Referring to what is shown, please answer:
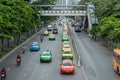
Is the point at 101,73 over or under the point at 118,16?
under

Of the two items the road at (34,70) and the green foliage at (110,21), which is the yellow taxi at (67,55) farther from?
the green foliage at (110,21)

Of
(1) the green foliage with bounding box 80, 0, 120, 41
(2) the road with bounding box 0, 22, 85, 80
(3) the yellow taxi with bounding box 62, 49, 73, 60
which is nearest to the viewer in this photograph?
(2) the road with bounding box 0, 22, 85, 80

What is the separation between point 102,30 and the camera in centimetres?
6475

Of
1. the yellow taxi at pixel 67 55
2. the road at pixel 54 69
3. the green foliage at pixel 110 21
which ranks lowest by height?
the road at pixel 54 69

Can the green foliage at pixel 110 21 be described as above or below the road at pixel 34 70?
above

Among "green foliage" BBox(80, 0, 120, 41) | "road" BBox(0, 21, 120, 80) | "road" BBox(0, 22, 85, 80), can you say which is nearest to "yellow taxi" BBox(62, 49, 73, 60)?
"road" BBox(0, 21, 120, 80)

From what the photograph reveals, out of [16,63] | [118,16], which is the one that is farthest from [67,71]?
[118,16]

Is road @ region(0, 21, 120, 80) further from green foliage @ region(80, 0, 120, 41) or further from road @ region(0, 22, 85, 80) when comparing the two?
green foliage @ region(80, 0, 120, 41)

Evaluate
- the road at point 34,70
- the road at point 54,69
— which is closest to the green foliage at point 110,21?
the road at point 54,69

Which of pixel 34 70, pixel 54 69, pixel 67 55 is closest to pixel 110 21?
pixel 67 55

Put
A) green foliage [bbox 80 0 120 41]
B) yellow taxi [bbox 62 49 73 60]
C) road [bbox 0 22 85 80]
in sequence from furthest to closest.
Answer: green foliage [bbox 80 0 120 41], yellow taxi [bbox 62 49 73 60], road [bbox 0 22 85 80]

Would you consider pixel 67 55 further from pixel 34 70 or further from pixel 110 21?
pixel 110 21

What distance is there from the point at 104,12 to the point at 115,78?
39.6 m

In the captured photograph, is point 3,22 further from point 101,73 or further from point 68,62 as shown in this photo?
point 101,73
